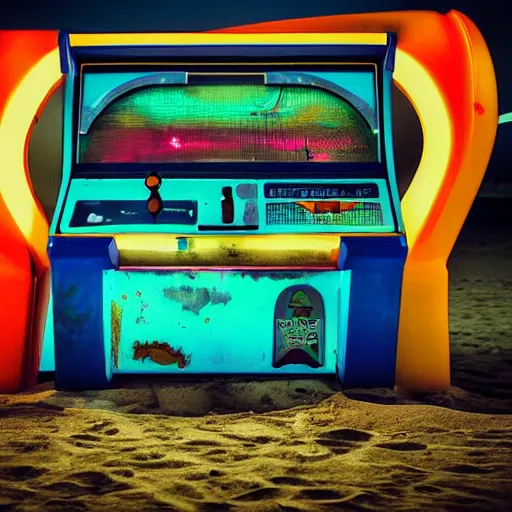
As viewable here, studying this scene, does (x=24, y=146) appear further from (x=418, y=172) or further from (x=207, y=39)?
(x=418, y=172)

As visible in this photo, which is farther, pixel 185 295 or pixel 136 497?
pixel 185 295

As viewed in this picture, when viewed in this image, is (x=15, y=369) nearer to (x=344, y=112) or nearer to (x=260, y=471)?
(x=260, y=471)

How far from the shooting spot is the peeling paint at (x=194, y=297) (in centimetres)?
344

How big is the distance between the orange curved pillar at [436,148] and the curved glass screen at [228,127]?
37cm

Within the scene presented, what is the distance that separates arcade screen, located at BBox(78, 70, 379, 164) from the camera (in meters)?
3.46

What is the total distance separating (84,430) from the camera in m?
A: 2.88

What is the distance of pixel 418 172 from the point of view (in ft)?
12.1

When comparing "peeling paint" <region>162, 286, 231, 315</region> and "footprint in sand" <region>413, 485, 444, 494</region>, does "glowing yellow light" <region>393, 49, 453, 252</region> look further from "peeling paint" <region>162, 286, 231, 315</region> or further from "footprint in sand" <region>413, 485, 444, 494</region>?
"footprint in sand" <region>413, 485, 444, 494</region>

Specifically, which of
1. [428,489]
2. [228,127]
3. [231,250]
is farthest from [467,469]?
[228,127]

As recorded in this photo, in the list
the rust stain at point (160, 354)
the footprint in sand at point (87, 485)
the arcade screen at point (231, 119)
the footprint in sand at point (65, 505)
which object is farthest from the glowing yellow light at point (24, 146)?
the footprint in sand at point (65, 505)

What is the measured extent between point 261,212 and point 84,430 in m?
1.31

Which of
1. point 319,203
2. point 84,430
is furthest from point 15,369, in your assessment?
point 319,203

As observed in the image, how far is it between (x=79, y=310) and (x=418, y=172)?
1.97 m

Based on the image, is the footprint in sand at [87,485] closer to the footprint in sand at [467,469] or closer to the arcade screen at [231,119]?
the footprint in sand at [467,469]
